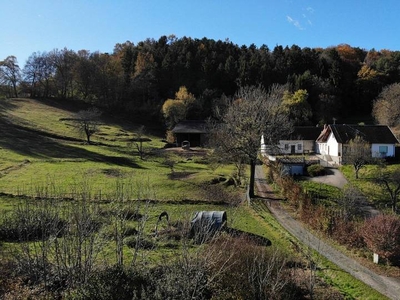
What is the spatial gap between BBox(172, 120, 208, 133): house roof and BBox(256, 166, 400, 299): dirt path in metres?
39.2

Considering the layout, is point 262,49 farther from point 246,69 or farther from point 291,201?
point 291,201

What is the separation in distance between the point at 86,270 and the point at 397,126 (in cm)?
6368

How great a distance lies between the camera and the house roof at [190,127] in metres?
66.6

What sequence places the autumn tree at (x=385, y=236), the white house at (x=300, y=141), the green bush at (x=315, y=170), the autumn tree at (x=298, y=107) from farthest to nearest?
the autumn tree at (x=298, y=107), the white house at (x=300, y=141), the green bush at (x=315, y=170), the autumn tree at (x=385, y=236)

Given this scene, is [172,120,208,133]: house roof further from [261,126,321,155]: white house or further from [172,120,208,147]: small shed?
[261,126,321,155]: white house

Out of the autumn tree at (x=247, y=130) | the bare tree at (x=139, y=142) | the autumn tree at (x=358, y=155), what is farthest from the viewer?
the bare tree at (x=139, y=142)

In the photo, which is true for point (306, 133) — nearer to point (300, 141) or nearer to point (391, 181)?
point (300, 141)

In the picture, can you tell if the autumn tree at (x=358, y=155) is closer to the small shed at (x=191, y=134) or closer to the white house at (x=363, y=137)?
the white house at (x=363, y=137)

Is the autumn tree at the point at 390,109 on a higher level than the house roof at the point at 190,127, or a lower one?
higher

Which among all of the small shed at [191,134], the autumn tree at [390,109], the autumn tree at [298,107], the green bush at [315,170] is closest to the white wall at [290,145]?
the green bush at [315,170]

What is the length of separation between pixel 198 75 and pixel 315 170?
60.7 metres

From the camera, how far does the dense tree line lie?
85.2 metres

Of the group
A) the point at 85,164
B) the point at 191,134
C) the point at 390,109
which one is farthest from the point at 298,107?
the point at 85,164

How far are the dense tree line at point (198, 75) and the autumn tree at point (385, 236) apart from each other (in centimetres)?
6066
